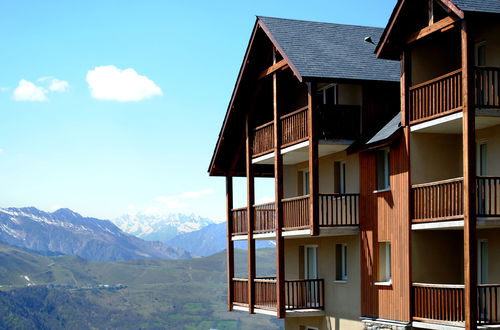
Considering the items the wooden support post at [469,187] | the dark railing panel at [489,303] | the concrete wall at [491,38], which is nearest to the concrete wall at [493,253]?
the dark railing panel at [489,303]

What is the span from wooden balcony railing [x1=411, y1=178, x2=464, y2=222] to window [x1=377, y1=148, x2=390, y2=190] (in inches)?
109

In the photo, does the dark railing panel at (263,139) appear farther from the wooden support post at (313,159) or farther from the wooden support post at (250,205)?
the wooden support post at (313,159)

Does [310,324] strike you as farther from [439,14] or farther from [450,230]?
[439,14]

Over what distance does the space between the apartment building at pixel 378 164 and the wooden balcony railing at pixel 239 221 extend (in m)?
0.09

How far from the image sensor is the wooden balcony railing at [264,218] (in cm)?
3603

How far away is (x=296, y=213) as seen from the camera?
33.2m

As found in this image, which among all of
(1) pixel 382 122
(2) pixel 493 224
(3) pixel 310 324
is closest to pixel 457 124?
(2) pixel 493 224

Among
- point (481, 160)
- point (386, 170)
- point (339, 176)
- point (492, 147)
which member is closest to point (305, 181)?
point (339, 176)

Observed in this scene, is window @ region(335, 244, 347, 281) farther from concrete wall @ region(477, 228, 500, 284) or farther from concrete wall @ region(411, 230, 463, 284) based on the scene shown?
concrete wall @ region(477, 228, 500, 284)

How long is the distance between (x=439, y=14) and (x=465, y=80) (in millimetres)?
3153

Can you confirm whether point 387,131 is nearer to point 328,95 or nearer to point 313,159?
point 313,159

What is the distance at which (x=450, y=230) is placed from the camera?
92.7ft

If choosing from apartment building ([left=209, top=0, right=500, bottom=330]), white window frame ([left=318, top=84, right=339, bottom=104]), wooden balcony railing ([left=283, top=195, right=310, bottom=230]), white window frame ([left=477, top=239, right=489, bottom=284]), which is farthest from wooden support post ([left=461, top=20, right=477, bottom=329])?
white window frame ([left=318, top=84, right=339, bottom=104])

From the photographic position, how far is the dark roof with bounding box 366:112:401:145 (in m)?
29.0
